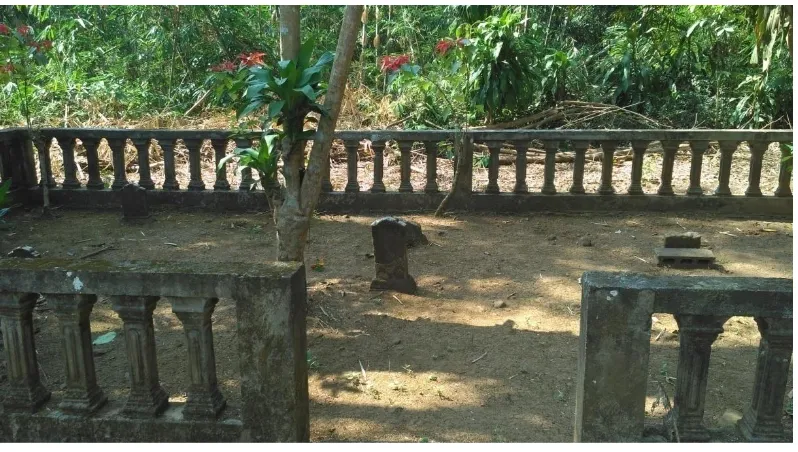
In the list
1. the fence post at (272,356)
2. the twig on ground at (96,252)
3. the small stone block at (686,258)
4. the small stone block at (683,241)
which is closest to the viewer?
the fence post at (272,356)

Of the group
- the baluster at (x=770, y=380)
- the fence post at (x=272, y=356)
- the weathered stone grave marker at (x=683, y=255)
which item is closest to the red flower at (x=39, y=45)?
the fence post at (x=272, y=356)

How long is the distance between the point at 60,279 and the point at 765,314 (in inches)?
105

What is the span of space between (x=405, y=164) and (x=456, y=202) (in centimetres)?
73

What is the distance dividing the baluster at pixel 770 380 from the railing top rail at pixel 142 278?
5.83 feet

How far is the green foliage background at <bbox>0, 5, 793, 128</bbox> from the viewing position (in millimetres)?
11602

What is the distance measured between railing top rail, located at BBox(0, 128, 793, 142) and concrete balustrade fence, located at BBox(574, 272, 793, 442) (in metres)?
5.27

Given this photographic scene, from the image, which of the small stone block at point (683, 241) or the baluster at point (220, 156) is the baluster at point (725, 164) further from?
the baluster at point (220, 156)

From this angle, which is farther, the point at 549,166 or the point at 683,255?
the point at 549,166

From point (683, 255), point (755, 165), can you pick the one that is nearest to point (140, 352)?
point (683, 255)

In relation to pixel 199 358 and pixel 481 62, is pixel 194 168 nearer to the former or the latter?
pixel 481 62

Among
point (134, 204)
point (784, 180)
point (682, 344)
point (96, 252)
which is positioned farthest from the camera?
point (134, 204)

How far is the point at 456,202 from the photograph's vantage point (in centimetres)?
797

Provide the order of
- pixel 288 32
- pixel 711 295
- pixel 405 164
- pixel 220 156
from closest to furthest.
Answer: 1. pixel 711 295
2. pixel 288 32
3. pixel 405 164
4. pixel 220 156

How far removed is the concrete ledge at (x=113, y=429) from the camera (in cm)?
286
